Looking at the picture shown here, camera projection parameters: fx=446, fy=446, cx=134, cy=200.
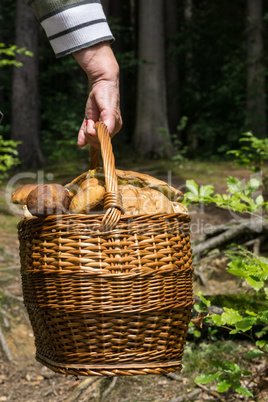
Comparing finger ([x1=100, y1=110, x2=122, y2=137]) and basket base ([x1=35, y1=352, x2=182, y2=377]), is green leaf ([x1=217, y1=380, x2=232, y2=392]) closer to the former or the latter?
basket base ([x1=35, y1=352, x2=182, y2=377])

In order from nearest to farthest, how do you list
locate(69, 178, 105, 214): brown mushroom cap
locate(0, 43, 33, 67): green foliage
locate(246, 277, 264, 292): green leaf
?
locate(69, 178, 105, 214): brown mushroom cap → locate(246, 277, 264, 292): green leaf → locate(0, 43, 33, 67): green foliage

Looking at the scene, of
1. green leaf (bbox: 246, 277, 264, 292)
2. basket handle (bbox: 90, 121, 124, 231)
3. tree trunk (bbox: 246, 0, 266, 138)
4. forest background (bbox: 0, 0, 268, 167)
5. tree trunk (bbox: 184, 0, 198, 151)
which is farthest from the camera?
tree trunk (bbox: 184, 0, 198, 151)

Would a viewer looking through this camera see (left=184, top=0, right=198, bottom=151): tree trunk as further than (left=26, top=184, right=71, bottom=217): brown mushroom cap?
Yes

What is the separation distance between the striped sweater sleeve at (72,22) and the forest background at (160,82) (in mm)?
7737

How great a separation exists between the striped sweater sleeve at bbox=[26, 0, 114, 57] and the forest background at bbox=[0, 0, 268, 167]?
7737mm

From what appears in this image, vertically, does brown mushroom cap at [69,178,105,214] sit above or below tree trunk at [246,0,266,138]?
below

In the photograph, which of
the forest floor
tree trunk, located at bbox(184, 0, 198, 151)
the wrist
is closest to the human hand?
the wrist

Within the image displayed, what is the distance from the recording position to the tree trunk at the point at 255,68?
11648 mm

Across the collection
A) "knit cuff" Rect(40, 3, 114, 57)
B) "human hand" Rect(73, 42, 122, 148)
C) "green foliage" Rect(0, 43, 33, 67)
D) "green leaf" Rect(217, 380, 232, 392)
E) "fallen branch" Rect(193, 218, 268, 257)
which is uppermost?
"green foliage" Rect(0, 43, 33, 67)

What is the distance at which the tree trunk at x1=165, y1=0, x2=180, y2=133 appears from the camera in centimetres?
1442

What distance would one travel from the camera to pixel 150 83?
36.9 ft

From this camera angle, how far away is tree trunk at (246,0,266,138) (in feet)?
38.2

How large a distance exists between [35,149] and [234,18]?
7.99 meters

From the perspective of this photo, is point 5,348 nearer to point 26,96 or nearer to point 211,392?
point 211,392
